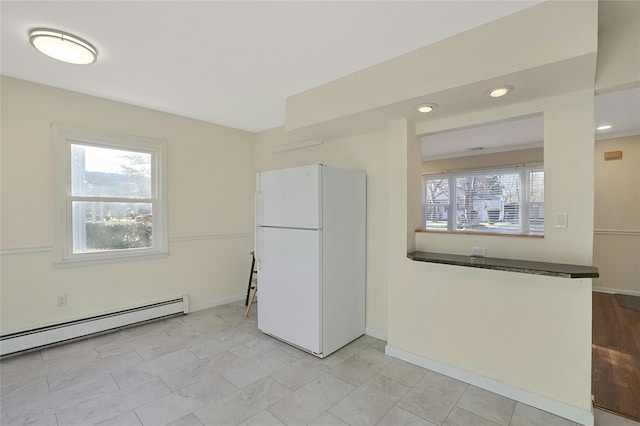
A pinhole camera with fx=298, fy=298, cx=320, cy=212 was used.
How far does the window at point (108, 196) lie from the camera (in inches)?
118

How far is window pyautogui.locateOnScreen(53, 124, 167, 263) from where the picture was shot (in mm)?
3000

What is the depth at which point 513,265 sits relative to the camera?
2027 millimetres

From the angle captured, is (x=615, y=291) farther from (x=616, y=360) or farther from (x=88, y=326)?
(x=88, y=326)

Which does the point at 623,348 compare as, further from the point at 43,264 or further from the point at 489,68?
the point at 43,264

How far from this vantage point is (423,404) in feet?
6.83

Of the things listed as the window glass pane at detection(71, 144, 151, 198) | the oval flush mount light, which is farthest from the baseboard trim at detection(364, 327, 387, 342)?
the oval flush mount light

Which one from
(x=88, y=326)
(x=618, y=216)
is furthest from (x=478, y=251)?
(x=618, y=216)

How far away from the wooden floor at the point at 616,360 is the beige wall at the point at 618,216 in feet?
3.27

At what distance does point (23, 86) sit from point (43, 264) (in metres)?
1.67

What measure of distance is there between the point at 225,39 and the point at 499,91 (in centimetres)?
192

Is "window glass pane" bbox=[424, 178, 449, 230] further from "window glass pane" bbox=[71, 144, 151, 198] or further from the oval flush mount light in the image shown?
the oval flush mount light

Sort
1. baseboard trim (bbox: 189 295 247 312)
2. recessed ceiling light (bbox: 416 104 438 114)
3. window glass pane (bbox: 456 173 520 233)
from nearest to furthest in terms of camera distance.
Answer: recessed ceiling light (bbox: 416 104 438 114) → baseboard trim (bbox: 189 295 247 312) → window glass pane (bbox: 456 173 520 233)

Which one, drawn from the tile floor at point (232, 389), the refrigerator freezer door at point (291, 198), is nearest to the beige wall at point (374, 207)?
the tile floor at point (232, 389)

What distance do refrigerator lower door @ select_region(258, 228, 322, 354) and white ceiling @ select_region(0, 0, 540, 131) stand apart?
145cm
